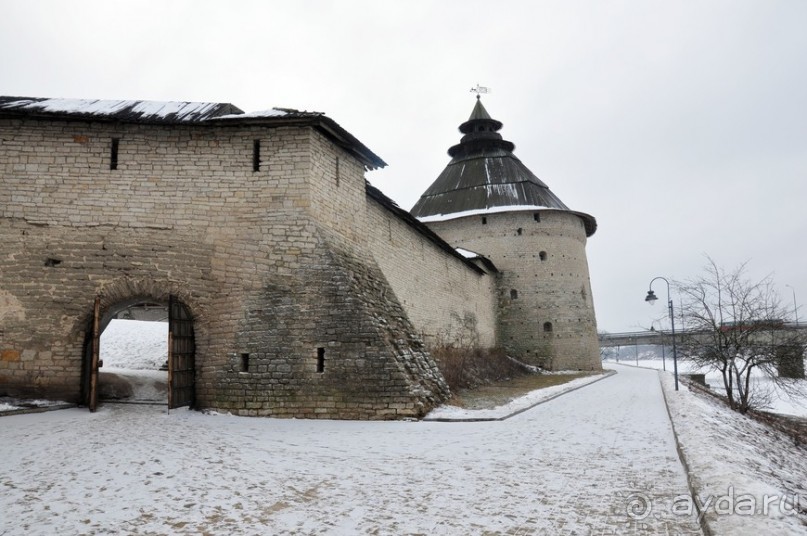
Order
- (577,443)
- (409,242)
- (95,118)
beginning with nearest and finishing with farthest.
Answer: (577,443)
(95,118)
(409,242)

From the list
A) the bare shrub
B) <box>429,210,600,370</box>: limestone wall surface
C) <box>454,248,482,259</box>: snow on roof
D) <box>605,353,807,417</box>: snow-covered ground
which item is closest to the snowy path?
the bare shrub

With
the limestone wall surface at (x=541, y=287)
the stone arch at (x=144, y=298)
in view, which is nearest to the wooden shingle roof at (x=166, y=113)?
the stone arch at (x=144, y=298)

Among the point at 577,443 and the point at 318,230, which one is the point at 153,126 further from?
the point at 577,443

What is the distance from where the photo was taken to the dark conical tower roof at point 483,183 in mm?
26781

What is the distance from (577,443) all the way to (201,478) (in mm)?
4083

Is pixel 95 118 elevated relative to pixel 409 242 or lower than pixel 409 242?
elevated

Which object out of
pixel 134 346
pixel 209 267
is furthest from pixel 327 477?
pixel 134 346

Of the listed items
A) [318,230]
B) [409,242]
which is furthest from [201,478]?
[409,242]

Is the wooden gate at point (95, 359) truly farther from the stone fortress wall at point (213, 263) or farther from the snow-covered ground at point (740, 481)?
the snow-covered ground at point (740, 481)

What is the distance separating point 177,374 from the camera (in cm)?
811

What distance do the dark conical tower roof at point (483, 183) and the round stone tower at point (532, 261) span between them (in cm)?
8

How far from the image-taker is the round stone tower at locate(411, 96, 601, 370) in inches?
989

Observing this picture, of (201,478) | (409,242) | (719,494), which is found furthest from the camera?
(409,242)

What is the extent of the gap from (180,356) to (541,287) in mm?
20022
